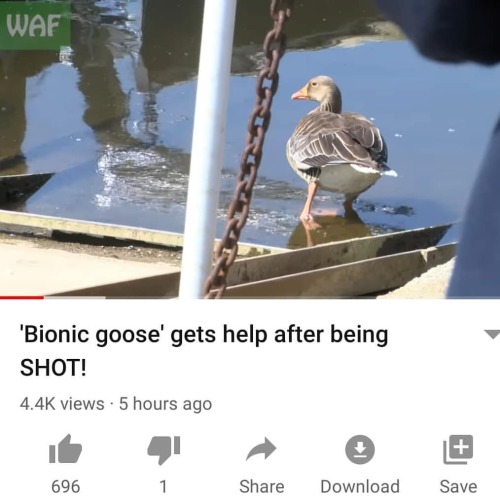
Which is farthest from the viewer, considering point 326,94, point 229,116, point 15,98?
point 15,98

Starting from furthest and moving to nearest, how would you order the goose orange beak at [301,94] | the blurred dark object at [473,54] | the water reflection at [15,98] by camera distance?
the goose orange beak at [301,94] < the water reflection at [15,98] < the blurred dark object at [473,54]

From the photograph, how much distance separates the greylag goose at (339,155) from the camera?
6.12 m

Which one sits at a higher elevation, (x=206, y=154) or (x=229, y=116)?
(x=206, y=154)

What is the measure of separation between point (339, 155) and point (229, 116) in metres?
1.71

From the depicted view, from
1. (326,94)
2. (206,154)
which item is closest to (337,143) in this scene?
(326,94)

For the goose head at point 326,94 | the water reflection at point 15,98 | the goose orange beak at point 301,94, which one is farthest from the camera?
the goose orange beak at point 301,94

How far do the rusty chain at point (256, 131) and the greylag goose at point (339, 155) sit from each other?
174 inches

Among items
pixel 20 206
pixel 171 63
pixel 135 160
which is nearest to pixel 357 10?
pixel 171 63

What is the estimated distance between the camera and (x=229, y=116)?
7.69 metres
